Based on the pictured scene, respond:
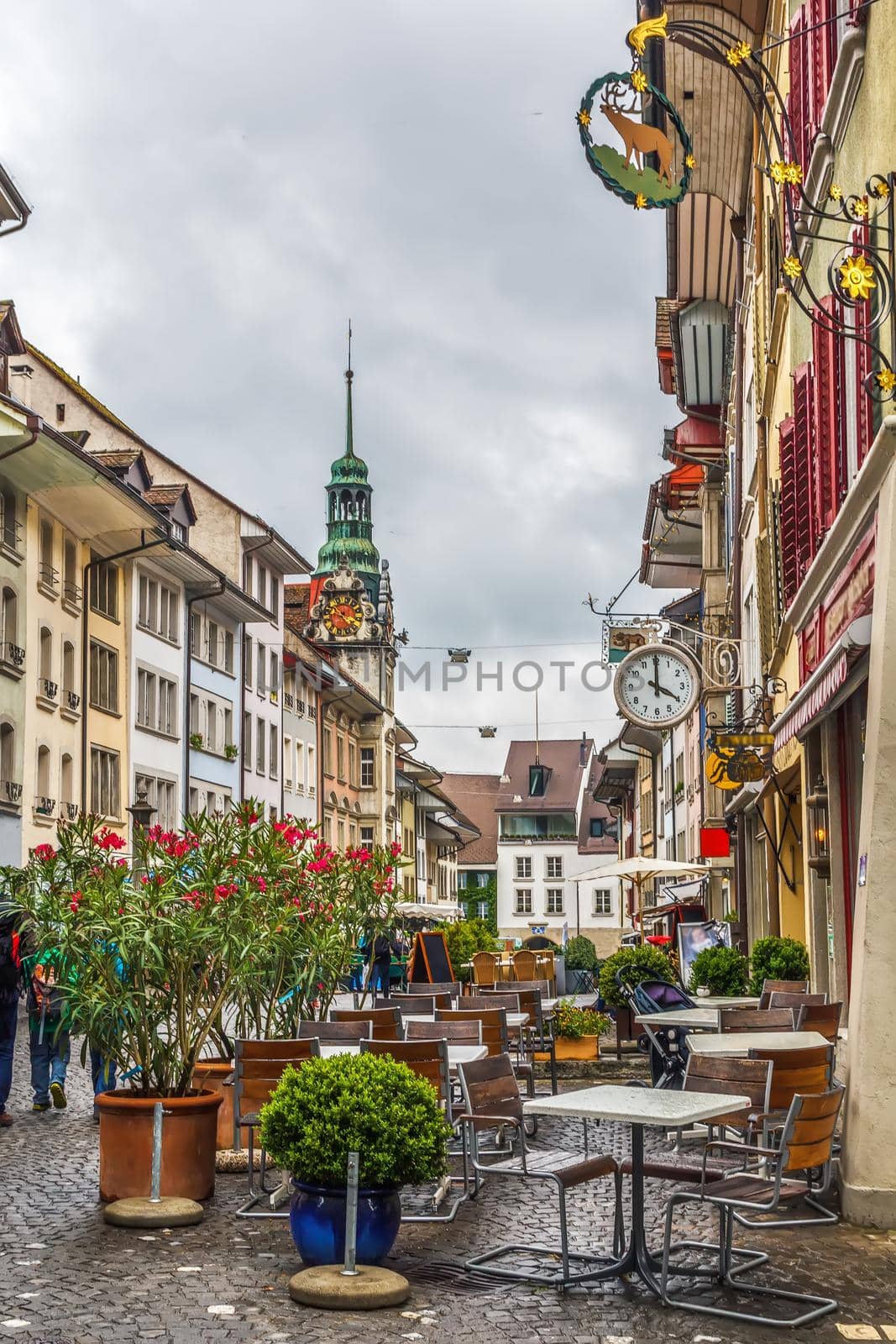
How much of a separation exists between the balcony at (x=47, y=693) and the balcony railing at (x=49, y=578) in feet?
6.14

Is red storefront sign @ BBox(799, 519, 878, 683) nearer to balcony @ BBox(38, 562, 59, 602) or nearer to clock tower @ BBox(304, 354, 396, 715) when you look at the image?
balcony @ BBox(38, 562, 59, 602)

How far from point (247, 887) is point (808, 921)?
9.71 metres

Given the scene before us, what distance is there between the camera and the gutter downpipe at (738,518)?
92.4 ft

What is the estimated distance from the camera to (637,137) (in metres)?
9.74

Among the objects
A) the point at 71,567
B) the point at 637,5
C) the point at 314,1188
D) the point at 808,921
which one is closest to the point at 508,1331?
the point at 314,1188

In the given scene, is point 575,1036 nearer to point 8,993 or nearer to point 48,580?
point 8,993

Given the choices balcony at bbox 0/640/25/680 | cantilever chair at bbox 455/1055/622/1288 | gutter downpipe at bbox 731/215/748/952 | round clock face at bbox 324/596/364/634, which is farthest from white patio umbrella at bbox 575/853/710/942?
round clock face at bbox 324/596/364/634

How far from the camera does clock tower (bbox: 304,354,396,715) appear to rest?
8131 centimetres

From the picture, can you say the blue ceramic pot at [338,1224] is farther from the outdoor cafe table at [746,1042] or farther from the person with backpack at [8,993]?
the person with backpack at [8,993]

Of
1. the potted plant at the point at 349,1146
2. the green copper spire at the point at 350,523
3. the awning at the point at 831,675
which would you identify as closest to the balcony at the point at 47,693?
the awning at the point at 831,675

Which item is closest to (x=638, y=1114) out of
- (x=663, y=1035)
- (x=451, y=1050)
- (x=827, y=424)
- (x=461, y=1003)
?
(x=451, y=1050)

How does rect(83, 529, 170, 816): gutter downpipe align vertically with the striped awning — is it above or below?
above

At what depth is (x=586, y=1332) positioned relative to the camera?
22.8 feet

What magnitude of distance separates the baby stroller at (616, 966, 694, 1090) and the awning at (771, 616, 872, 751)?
2554 mm
